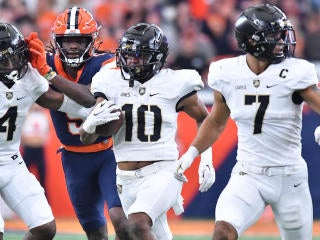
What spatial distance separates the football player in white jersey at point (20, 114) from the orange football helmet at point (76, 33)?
1.19 feet

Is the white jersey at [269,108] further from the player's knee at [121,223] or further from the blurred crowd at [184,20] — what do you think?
the blurred crowd at [184,20]

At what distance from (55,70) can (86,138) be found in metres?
0.90

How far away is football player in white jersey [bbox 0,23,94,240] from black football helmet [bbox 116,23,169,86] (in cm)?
44

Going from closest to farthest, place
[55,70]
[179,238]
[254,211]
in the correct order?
[254,211]
[55,70]
[179,238]

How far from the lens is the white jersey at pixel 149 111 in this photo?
5555mm

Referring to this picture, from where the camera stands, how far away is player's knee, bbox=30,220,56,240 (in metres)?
5.68

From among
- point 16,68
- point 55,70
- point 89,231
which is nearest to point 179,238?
point 89,231

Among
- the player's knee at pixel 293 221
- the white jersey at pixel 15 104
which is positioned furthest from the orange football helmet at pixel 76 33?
the player's knee at pixel 293 221

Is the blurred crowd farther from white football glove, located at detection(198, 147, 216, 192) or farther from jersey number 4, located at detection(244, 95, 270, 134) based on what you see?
jersey number 4, located at detection(244, 95, 270, 134)

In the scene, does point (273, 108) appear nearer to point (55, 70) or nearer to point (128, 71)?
point (128, 71)

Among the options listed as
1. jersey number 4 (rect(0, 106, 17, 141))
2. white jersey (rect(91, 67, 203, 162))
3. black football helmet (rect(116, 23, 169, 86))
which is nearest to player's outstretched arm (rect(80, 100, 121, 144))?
white jersey (rect(91, 67, 203, 162))

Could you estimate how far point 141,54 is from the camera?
18.4 feet

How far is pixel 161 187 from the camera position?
5.43m

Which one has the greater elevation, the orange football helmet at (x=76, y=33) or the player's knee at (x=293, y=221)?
the orange football helmet at (x=76, y=33)
